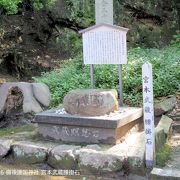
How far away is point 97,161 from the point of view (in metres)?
4.97

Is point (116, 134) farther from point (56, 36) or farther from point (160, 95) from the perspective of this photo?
point (56, 36)

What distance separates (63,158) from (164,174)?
148 centimetres

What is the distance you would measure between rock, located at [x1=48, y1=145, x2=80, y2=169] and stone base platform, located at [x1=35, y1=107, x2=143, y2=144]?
406mm

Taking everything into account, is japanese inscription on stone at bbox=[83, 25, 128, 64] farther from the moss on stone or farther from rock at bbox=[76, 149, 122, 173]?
rock at bbox=[76, 149, 122, 173]

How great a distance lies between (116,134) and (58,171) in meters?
1.04

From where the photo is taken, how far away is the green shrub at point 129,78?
763 centimetres

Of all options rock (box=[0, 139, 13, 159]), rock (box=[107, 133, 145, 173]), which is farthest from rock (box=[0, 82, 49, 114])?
rock (box=[107, 133, 145, 173])

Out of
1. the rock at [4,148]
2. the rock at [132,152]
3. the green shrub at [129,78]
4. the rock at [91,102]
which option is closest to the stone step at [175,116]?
the green shrub at [129,78]

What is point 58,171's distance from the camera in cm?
511

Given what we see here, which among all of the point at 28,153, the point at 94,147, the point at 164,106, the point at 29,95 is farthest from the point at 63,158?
the point at 29,95

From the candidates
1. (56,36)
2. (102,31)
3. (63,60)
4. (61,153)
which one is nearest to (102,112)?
(61,153)

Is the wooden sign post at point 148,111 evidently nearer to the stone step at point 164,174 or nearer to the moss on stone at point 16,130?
the stone step at point 164,174

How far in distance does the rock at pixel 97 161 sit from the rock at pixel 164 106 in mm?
2203

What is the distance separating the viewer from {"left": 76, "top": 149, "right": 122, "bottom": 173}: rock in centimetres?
489
